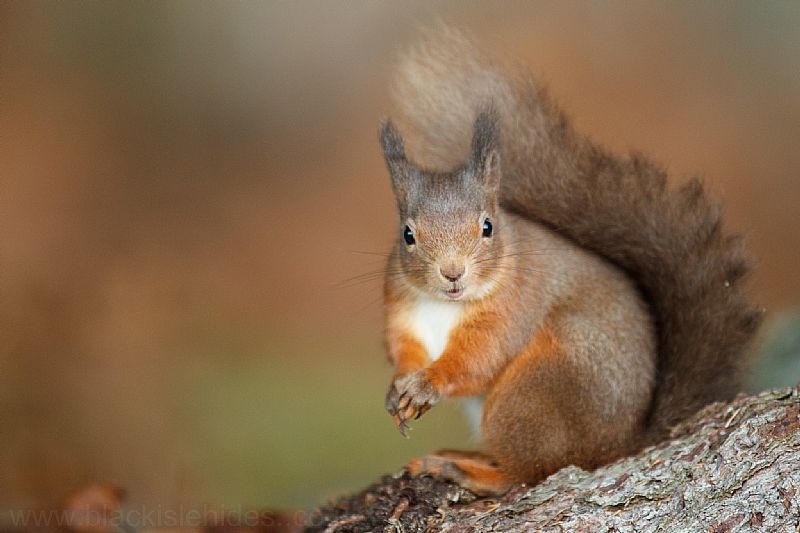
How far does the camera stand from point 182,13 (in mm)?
3260

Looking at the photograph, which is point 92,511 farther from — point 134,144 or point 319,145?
point 319,145

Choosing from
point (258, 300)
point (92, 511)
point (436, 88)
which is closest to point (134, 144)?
point (258, 300)

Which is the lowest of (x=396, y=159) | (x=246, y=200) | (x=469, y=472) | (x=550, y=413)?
(x=469, y=472)

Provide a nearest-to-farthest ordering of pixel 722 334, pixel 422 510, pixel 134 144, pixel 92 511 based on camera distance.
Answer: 1. pixel 422 510
2. pixel 722 334
3. pixel 92 511
4. pixel 134 144

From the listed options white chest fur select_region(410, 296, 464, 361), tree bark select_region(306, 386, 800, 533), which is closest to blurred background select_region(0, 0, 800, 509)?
white chest fur select_region(410, 296, 464, 361)

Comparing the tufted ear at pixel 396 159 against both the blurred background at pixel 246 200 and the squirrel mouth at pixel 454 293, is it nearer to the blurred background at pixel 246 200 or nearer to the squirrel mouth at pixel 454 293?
the squirrel mouth at pixel 454 293

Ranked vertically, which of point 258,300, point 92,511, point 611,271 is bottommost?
point 92,511

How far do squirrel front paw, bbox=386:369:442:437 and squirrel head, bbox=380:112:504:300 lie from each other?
185 millimetres

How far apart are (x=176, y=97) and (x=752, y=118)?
7.08 feet

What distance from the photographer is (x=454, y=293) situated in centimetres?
177

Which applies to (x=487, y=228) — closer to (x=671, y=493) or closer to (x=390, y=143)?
(x=390, y=143)

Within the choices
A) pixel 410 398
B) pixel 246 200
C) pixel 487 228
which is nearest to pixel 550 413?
pixel 410 398

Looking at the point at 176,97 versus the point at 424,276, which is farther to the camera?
the point at 176,97

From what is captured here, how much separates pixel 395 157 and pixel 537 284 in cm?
41
